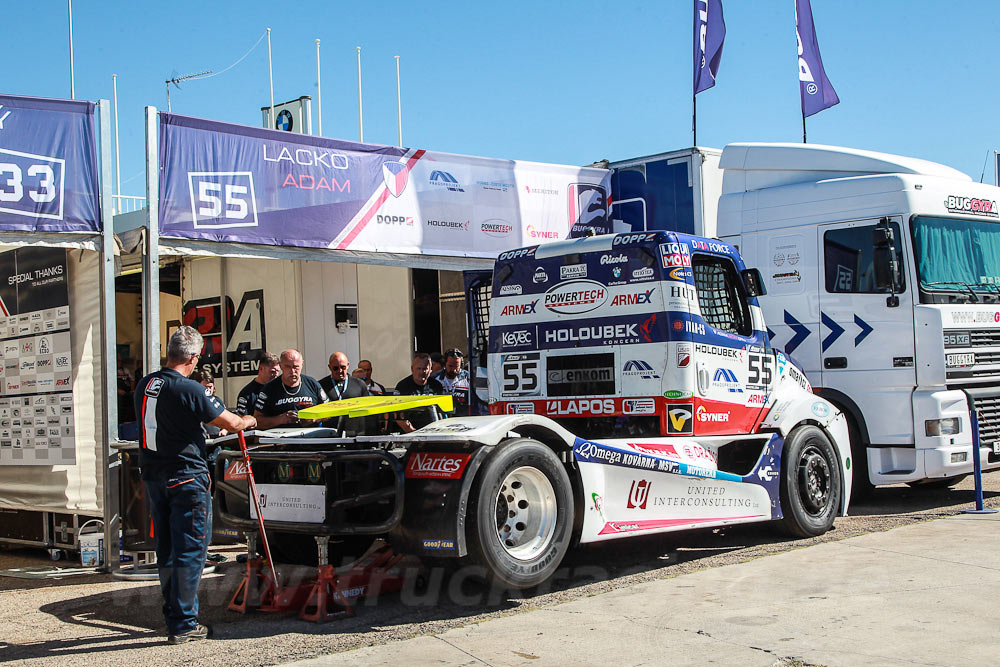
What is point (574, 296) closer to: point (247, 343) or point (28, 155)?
point (28, 155)

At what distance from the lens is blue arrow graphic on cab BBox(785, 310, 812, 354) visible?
1040cm

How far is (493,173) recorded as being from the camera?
39.0 ft

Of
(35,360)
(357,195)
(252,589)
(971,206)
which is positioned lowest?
(252,589)

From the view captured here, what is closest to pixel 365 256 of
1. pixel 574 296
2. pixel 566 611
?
pixel 574 296

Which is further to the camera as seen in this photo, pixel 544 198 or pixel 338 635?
pixel 544 198

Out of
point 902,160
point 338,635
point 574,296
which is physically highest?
point 902,160

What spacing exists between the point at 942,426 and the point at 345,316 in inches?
298

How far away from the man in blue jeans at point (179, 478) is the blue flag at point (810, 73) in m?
14.9

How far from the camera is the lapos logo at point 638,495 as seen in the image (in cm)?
716

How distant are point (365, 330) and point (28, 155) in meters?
6.46

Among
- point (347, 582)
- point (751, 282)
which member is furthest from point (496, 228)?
point (347, 582)

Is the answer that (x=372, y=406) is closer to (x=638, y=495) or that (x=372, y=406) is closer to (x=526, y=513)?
(x=526, y=513)

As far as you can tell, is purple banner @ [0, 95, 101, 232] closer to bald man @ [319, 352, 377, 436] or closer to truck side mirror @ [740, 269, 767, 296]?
bald man @ [319, 352, 377, 436]

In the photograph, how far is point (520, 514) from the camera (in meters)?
6.59
